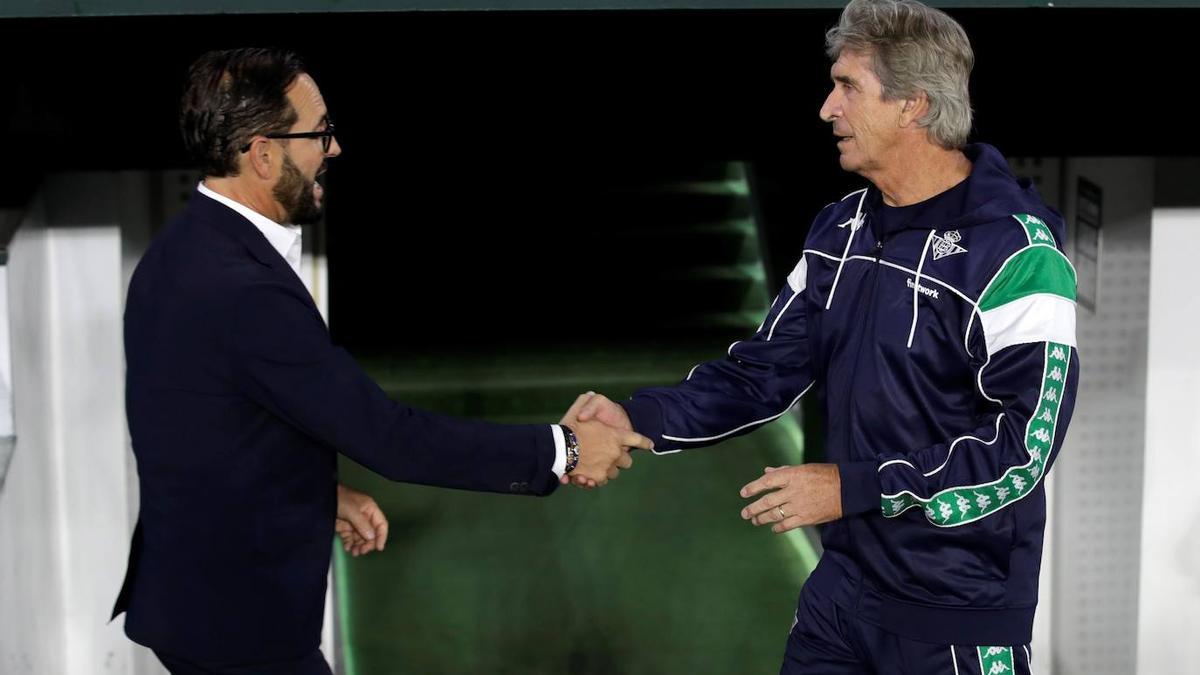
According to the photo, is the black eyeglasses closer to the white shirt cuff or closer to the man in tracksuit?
the white shirt cuff

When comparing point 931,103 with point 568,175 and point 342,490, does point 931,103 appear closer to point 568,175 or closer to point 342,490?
point 342,490

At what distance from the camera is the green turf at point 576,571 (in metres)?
6.14

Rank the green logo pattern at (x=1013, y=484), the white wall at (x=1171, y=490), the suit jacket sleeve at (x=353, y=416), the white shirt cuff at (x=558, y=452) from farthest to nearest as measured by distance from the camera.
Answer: the white wall at (x=1171, y=490), the white shirt cuff at (x=558, y=452), the green logo pattern at (x=1013, y=484), the suit jacket sleeve at (x=353, y=416)

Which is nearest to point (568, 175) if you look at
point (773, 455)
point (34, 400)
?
point (773, 455)

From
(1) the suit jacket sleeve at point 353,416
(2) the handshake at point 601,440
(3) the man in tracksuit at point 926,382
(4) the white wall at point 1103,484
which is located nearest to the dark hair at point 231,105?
(1) the suit jacket sleeve at point 353,416

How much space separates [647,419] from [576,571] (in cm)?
311

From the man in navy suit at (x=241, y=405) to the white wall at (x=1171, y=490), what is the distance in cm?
258

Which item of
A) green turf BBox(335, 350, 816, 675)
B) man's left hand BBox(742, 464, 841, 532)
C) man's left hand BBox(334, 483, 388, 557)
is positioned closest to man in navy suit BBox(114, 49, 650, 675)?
man's left hand BBox(334, 483, 388, 557)

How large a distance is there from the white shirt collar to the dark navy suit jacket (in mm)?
18

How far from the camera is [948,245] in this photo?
339cm

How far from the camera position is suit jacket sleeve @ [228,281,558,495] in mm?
3168

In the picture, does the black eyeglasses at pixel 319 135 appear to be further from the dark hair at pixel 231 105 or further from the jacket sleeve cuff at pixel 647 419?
the jacket sleeve cuff at pixel 647 419

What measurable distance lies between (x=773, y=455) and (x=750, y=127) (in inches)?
111

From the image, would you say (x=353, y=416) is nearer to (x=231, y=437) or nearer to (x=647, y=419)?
(x=231, y=437)
